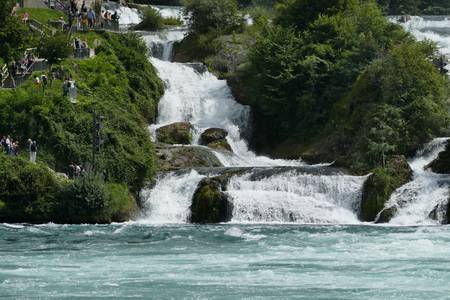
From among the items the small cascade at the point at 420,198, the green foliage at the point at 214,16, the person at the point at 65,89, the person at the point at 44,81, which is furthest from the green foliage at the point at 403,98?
the green foliage at the point at 214,16

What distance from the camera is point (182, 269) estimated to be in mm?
38531

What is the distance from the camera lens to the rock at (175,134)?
223ft

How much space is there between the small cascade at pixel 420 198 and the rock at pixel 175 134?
1485 cm

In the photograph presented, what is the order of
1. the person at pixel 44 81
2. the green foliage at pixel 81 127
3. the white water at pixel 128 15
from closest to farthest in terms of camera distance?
the green foliage at pixel 81 127 → the person at pixel 44 81 → the white water at pixel 128 15

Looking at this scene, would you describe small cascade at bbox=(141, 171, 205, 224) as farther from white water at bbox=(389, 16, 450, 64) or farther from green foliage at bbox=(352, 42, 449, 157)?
white water at bbox=(389, 16, 450, 64)

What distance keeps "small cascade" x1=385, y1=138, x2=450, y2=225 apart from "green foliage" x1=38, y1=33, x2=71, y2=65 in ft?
66.5

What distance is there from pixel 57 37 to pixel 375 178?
A: 20688 millimetres

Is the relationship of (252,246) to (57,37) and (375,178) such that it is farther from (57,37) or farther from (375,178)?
(57,37)

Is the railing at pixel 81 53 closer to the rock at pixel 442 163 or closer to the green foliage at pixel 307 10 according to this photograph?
the green foliage at pixel 307 10

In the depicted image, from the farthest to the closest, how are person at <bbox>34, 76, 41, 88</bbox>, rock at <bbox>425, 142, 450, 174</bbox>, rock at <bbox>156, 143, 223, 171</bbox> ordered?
person at <bbox>34, 76, 41, 88</bbox> < rock at <bbox>156, 143, 223, 171</bbox> < rock at <bbox>425, 142, 450, 174</bbox>

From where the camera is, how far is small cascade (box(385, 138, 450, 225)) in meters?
54.7

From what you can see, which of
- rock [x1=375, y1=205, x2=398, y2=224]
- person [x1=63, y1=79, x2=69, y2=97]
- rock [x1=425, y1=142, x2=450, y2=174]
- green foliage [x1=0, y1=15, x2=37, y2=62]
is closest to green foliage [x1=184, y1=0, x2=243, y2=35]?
green foliage [x1=0, y1=15, x2=37, y2=62]

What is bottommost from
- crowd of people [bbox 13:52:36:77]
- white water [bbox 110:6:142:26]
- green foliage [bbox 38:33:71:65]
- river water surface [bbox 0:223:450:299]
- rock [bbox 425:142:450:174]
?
river water surface [bbox 0:223:450:299]

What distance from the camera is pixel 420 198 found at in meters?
55.9
